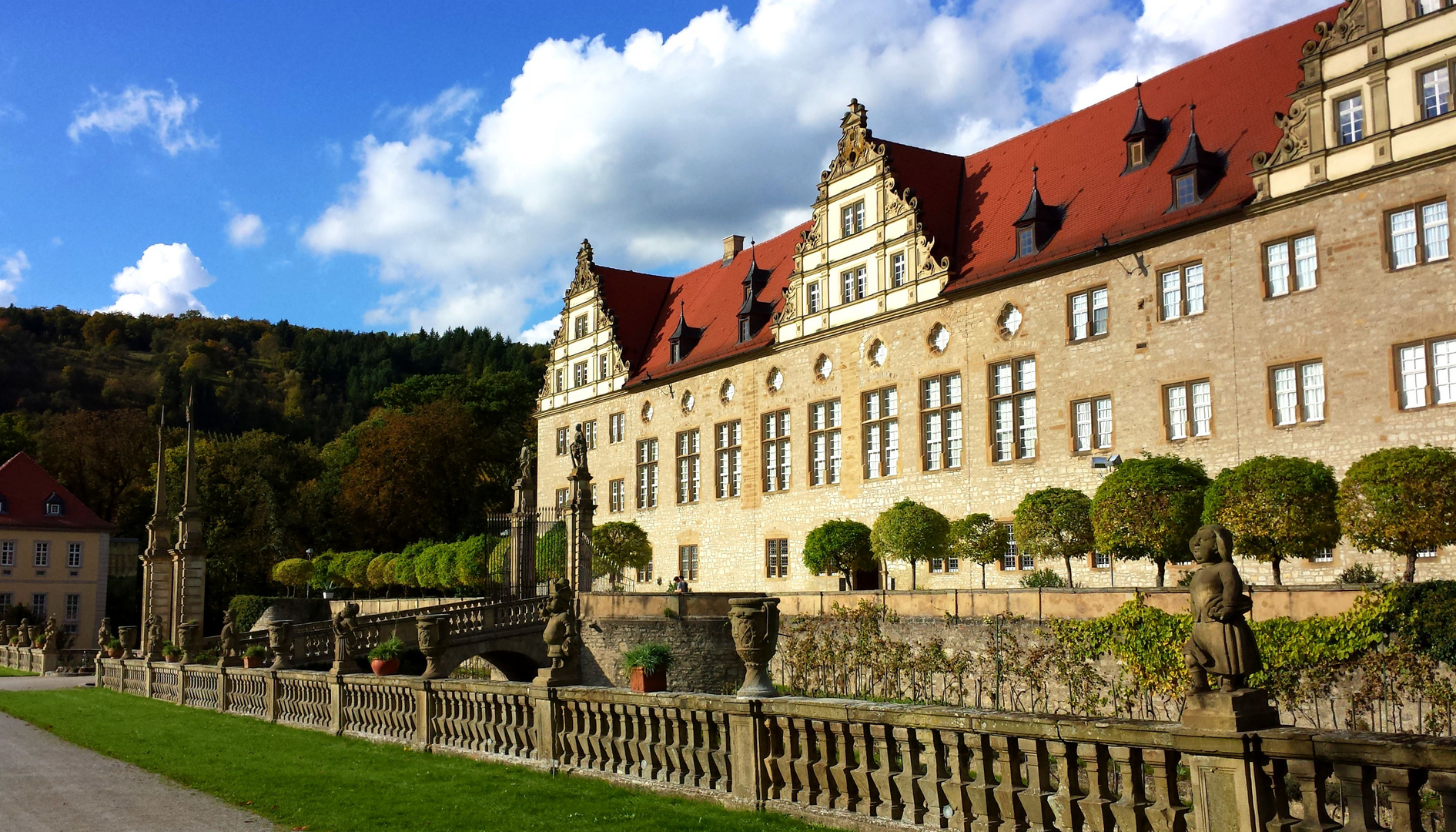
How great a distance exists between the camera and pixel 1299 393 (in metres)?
25.0

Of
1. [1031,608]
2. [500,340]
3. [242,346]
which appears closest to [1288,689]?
[1031,608]

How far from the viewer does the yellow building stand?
5922cm

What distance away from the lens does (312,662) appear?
28875 mm

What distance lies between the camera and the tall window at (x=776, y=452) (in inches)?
1582

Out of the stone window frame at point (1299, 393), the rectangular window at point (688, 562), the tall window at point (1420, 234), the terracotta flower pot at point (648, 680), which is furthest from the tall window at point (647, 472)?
the tall window at point (1420, 234)

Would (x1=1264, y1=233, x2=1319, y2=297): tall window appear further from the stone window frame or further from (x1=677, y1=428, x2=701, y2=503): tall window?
(x1=677, y1=428, x2=701, y2=503): tall window

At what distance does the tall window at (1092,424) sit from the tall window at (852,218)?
1017 cm

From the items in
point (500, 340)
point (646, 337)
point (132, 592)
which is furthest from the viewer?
point (500, 340)

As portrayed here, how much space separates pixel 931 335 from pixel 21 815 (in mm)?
27598

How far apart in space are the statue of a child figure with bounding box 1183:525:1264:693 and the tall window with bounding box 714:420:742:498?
116 ft

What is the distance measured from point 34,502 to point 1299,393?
59924 mm

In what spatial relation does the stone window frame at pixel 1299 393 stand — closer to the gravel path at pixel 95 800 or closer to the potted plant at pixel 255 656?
the gravel path at pixel 95 800

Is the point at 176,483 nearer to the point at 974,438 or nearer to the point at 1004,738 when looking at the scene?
the point at 974,438

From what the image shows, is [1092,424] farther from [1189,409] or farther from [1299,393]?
[1299,393]
